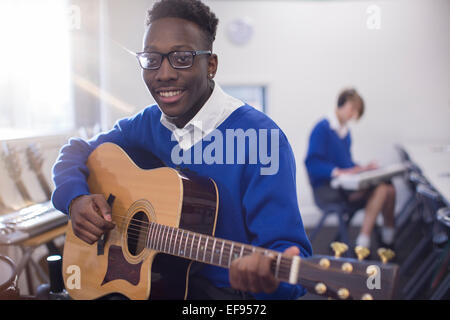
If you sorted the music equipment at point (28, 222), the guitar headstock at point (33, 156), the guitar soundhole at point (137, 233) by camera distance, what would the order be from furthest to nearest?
1. the guitar headstock at point (33, 156)
2. the music equipment at point (28, 222)
3. the guitar soundhole at point (137, 233)

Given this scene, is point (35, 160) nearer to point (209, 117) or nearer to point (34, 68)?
point (34, 68)

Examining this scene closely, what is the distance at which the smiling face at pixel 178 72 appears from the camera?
1.04 meters

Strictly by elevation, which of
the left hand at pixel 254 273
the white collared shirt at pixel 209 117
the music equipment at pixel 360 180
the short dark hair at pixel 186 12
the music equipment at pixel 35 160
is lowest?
the music equipment at pixel 360 180

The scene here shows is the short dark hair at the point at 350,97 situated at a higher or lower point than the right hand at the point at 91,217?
higher

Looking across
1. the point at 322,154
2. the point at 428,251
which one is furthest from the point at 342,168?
the point at 428,251

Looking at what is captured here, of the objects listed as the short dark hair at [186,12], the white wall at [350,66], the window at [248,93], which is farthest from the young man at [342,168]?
the short dark hair at [186,12]

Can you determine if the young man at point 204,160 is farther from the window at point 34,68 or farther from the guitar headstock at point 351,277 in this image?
the window at point 34,68

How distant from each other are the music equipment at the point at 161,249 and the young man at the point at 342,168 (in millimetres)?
1787

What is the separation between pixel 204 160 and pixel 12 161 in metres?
1.13

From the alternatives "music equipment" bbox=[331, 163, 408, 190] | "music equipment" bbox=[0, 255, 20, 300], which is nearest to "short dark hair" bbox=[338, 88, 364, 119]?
"music equipment" bbox=[331, 163, 408, 190]

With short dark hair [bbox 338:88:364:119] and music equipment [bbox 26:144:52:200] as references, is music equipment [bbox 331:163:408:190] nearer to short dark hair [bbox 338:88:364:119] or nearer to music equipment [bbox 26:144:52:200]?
short dark hair [bbox 338:88:364:119]

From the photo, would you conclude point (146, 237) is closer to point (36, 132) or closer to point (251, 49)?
point (36, 132)

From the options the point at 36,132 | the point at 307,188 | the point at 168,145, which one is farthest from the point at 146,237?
the point at 307,188
